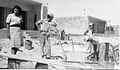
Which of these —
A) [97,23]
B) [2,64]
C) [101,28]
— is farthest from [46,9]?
A: [101,28]

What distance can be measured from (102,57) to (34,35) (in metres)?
10.1

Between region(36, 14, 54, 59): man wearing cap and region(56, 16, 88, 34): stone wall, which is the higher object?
region(56, 16, 88, 34): stone wall

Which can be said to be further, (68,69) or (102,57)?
(102,57)

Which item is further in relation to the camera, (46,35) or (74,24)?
(74,24)

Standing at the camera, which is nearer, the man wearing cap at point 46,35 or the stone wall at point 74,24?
the man wearing cap at point 46,35

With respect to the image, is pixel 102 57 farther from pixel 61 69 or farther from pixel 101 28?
pixel 101 28

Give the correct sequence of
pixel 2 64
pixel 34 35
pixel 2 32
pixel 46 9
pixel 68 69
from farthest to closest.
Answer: pixel 46 9 < pixel 34 35 < pixel 2 32 < pixel 2 64 < pixel 68 69

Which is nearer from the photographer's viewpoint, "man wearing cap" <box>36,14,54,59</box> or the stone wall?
"man wearing cap" <box>36,14,54,59</box>

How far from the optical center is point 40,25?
713 cm

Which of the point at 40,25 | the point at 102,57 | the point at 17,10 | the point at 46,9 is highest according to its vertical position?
the point at 46,9

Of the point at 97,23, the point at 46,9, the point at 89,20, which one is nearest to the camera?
the point at 46,9

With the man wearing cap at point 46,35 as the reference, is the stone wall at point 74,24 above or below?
above

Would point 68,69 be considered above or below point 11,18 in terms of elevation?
below

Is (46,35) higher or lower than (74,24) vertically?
lower
